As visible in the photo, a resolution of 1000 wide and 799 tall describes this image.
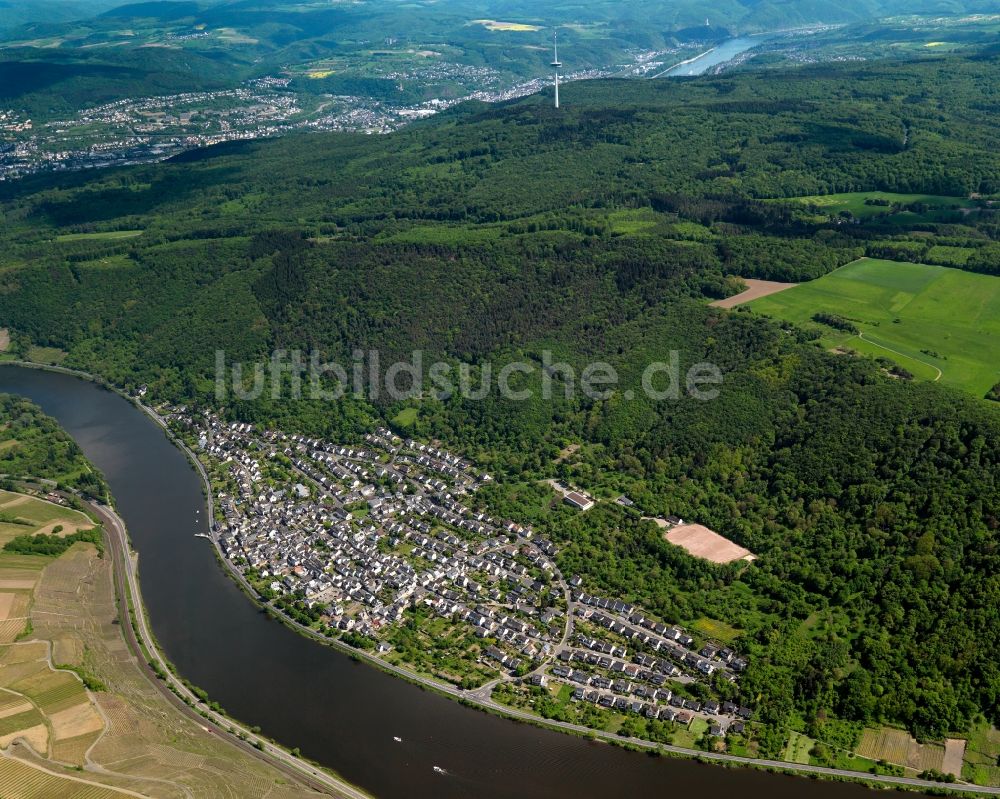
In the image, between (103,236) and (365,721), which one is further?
(103,236)

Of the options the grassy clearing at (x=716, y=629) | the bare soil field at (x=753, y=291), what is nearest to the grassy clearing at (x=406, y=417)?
the bare soil field at (x=753, y=291)

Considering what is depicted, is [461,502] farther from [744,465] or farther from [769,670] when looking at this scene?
[769,670]

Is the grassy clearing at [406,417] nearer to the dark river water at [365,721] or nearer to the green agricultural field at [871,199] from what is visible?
the dark river water at [365,721]

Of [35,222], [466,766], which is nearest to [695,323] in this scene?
[466,766]

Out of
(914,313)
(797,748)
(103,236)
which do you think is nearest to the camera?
(797,748)

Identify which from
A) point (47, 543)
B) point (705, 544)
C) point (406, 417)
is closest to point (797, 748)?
point (705, 544)

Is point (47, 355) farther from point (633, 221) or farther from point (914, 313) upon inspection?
point (914, 313)
